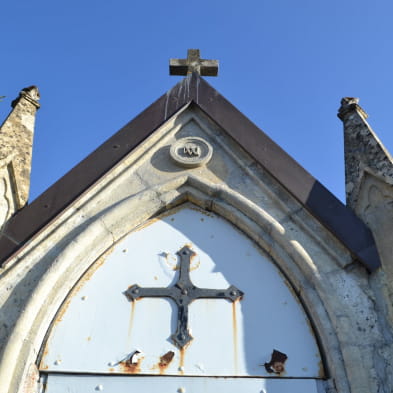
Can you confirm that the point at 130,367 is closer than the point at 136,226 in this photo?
Yes

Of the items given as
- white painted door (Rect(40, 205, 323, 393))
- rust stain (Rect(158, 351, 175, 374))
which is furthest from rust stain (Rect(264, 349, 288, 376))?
rust stain (Rect(158, 351, 175, 374))

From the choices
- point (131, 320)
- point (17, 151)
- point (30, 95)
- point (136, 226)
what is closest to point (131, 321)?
point (131, 320)

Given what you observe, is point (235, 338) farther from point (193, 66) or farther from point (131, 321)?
point (193, 66)

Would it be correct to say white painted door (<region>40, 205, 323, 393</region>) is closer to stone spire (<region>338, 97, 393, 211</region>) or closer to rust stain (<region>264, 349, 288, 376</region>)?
rust stain (<region>264, 349, 288, 376</region>)

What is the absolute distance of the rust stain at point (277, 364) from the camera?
3.23 m

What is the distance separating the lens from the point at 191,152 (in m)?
4.36

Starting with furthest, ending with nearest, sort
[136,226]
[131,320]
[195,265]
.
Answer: [136,226], [195,265], [131,320]

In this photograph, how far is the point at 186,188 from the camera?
4219 mm

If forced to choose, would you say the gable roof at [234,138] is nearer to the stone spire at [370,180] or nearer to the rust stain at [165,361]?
the stone spire at [370,180]

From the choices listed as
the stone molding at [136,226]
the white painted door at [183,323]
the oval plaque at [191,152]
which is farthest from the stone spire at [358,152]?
the oval plaque at [191,152]

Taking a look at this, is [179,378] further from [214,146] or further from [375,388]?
[214,146]

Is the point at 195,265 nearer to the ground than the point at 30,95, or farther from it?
nearer to the ground

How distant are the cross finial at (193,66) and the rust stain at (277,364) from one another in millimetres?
3128

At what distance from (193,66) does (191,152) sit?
137 centimetres
